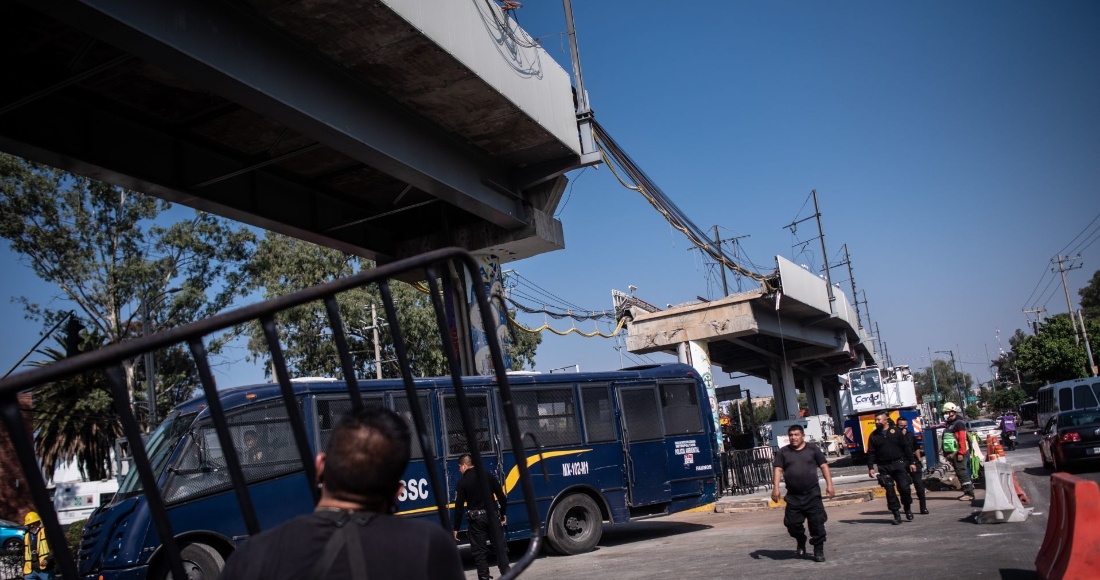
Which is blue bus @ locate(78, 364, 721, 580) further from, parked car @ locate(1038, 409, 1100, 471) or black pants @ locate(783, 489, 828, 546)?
parked car @ locate(1038, 409, 1100, 471)

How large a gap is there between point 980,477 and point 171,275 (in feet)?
94.4

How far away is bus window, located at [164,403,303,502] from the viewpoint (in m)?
11.0

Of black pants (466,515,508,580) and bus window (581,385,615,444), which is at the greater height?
bus window (581,385,615,444)

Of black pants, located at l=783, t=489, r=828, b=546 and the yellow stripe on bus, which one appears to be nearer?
black pants, located at l=783, t=489, r=828, b=546

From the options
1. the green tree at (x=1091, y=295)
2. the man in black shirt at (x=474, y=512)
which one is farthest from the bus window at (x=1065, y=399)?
the green tree at (x=1091, y=295)

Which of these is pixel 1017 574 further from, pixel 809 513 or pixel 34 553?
pixel 34 553

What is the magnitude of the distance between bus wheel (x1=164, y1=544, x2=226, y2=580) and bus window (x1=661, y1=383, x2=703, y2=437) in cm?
863

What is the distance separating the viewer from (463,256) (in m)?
3.35

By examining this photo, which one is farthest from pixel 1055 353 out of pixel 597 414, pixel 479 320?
pixel 597 414

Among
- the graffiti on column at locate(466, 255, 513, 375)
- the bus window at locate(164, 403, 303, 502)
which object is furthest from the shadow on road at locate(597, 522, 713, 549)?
the bus window at locate(164, 403, 303, 502)

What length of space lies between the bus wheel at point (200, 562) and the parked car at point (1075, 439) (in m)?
17.9

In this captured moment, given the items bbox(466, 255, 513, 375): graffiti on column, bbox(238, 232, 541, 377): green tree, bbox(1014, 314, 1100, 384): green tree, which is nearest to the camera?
bbox(466, 255, 513, 375): graffiti on column

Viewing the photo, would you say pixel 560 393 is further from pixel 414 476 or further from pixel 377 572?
pixel 377 572

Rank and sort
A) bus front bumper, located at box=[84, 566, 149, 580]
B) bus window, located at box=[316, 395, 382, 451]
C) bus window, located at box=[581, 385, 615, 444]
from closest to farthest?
bus front bumper, located at box=[84, 566, 149, 580] < bus window, located at box=[316, 395, 382, 451] < bus window, located at box=[581, 385, 615, 444]
